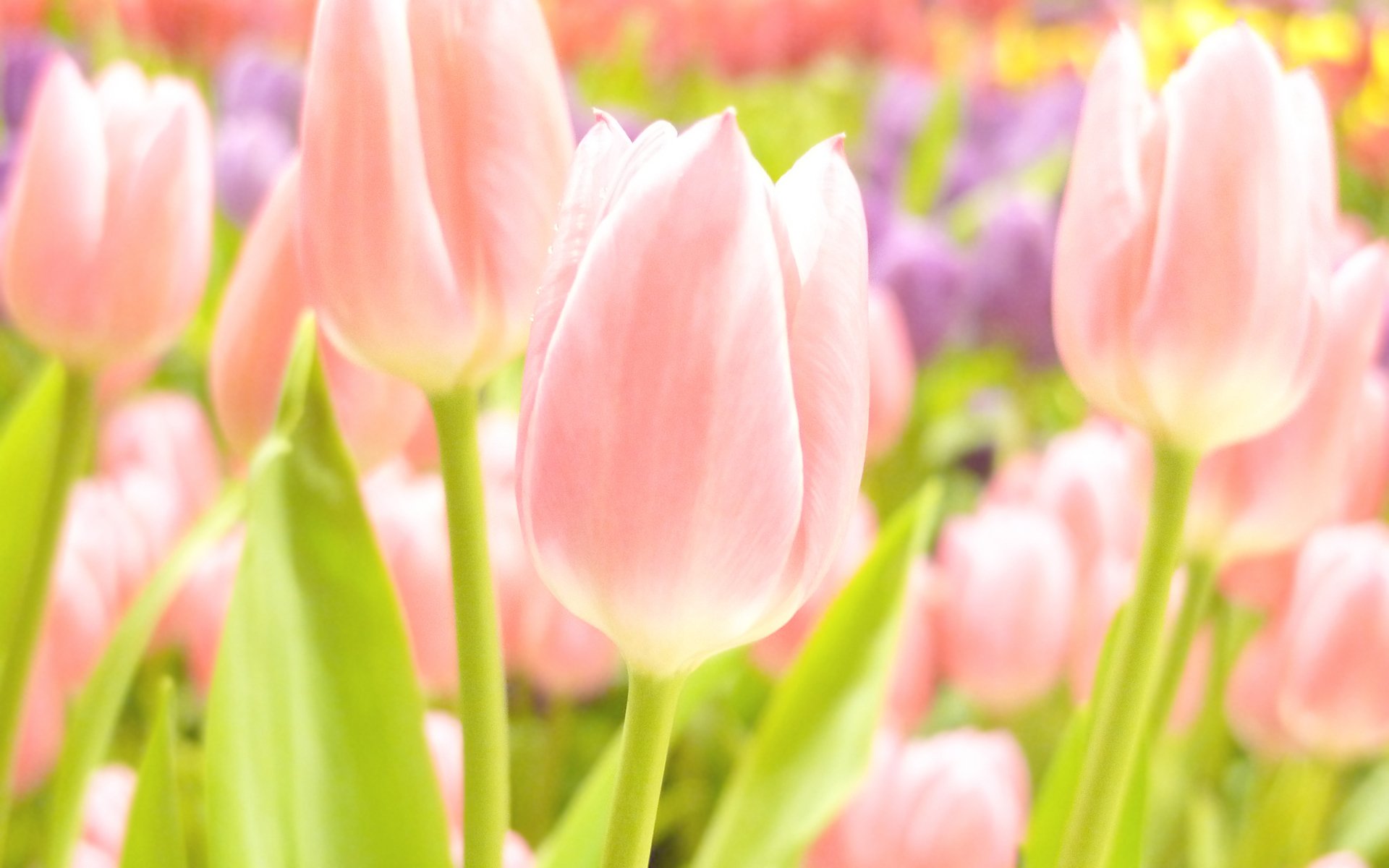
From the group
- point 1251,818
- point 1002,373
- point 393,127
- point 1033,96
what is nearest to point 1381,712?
point 1251,818

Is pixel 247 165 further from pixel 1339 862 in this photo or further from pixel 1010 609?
pixel 1339 862

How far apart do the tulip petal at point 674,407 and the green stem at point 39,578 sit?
0.64ft

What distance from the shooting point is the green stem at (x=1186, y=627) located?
0.36 meters

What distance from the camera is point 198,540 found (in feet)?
1.30

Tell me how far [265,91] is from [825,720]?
0.96 metres

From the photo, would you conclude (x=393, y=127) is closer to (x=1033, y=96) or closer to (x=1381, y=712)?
(x=1381, y=712)

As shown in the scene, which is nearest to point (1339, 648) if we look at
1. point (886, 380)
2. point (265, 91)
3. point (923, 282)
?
point (886, 380)

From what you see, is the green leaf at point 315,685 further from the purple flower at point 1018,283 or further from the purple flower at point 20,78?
the purple flower at point 20,78

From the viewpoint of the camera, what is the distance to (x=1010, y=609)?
1.76 ft

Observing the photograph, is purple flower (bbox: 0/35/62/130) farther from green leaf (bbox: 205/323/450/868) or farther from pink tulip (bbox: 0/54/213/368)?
green leaf (bbox: 205/323/450/868)

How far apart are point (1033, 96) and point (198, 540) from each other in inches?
57.3

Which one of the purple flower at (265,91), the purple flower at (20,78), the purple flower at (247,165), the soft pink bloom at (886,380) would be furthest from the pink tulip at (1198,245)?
the purple flower at (20,78)

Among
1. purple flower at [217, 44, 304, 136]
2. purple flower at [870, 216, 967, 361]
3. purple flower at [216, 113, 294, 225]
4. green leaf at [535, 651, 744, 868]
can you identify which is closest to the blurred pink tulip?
green leaf at [535, 651, 744, 868]

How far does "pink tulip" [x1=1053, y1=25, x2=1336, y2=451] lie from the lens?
0.27 m
